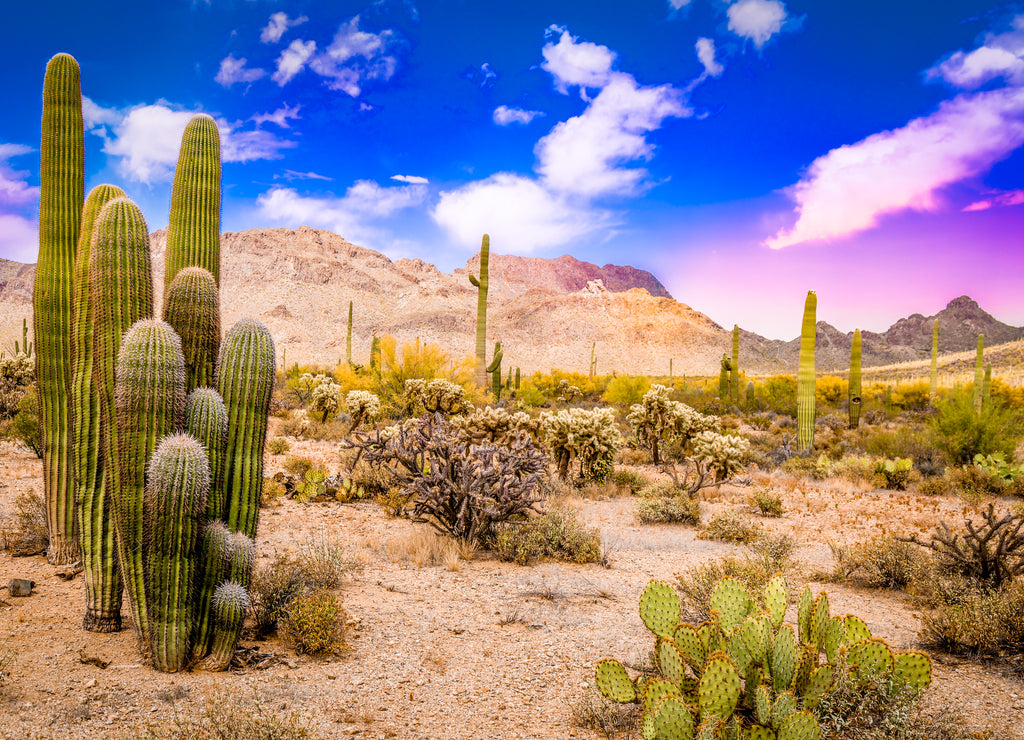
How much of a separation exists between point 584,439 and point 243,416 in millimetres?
7754

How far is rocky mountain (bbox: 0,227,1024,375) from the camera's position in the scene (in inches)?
3253

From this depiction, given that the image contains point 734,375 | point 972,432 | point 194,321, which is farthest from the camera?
point 734,375

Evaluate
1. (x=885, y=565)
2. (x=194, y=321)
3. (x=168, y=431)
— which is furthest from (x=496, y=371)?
(x=168, y=431)

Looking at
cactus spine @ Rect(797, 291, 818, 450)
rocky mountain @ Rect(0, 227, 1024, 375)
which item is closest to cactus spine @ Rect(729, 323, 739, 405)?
cactus spine @ Rect(797, 291, 818, 450)

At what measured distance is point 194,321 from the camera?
450cm

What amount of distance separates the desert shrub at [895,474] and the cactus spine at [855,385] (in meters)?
9.98

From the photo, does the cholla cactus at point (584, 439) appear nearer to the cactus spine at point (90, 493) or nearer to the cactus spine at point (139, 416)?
the cactus spine at point (90, 493)

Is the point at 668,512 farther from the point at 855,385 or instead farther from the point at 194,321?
the point at 855,385

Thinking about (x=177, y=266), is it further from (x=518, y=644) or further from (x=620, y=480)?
(x=620, y=480)

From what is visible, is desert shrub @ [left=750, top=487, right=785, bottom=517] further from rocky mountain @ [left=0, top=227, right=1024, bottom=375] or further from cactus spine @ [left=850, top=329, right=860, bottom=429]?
rocky mountain @ [left=0, top=227, right=1024, bottom=375]

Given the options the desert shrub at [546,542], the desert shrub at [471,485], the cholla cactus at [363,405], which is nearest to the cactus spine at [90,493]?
the desert shrub at [471,485]

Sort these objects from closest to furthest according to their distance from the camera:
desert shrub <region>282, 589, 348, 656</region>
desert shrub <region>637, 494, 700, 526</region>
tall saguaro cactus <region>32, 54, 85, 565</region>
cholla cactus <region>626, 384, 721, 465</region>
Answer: desert shrub <region>282, 589, 348, 656</region>
tall saguaro cactus <region>32, 54, 85, 565</region>
desert shrub <region>637, 494, 700, 526</region>
cholla cactus <region>626, 384, 721, 465</region>

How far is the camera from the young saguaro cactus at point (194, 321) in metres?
4.46

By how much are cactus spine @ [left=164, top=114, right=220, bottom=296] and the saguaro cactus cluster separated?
0.04ft
